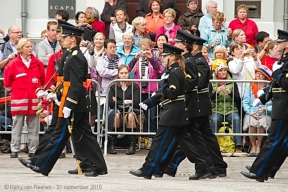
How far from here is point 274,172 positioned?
13312 millimetres

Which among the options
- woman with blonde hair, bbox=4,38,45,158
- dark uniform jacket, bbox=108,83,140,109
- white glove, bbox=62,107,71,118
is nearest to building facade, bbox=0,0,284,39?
dark uniform jacket, bbox=108,83,140,109

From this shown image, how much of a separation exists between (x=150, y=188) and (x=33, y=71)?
4308mm

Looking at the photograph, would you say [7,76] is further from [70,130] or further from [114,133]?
[70,130]

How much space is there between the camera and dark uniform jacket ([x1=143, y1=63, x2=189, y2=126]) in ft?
42.5

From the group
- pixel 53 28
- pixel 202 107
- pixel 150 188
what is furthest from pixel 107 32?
pixel 150 188

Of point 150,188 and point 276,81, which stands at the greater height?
point 276,81

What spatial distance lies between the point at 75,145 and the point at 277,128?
2488 mm

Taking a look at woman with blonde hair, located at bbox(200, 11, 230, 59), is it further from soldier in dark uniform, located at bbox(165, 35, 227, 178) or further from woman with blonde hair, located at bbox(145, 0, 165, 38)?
soldier in dark uniform, located at bbox(165, 35, 227, 178)

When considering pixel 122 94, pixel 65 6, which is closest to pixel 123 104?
pixel 122 94

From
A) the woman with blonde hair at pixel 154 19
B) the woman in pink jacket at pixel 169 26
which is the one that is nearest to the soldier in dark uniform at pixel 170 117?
the woman in pink jacket at pixel 169 26

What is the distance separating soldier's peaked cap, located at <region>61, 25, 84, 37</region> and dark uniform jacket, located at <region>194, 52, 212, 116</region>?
1.55m

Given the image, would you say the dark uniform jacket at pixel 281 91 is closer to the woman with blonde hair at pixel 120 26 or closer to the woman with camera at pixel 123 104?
the woman with camera at pixel 123 104

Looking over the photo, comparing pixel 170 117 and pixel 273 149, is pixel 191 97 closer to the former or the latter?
pixel 170 117

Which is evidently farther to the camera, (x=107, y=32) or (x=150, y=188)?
(x=107, y=32)
